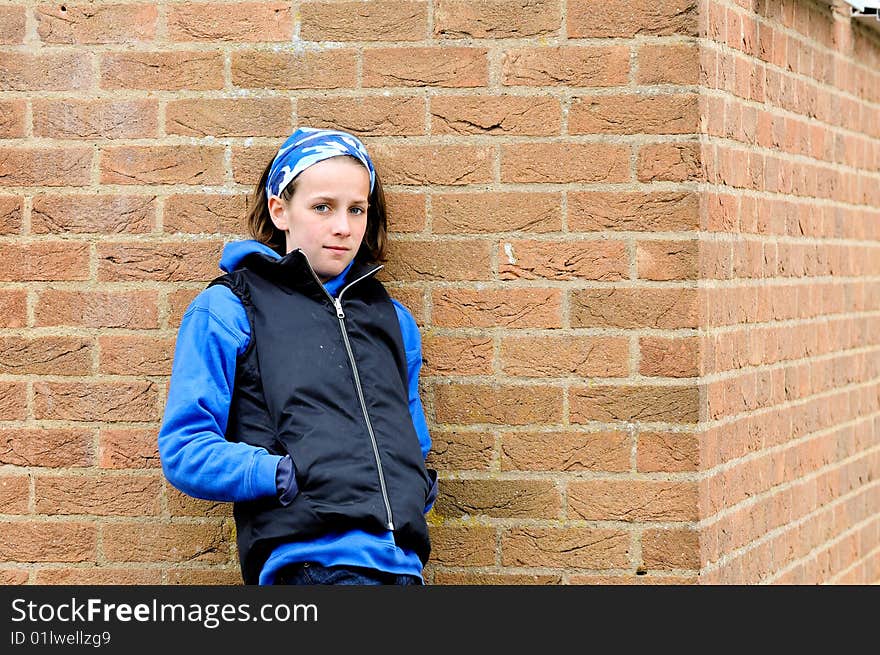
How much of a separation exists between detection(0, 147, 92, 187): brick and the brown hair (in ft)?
1.57

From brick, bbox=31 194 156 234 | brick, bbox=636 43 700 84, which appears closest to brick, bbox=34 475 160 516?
brick, bbox=31 194 156 234

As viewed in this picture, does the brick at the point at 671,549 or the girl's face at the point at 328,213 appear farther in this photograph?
the brick at the point at 671,549

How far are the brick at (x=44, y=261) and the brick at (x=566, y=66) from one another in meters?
1.24

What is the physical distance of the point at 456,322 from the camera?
142 inches

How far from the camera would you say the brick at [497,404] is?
3578 millimetres

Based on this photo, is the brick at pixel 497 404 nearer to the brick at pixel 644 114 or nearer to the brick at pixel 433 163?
the brick at pixel 433 163

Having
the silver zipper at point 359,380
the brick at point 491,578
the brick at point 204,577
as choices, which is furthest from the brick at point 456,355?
the brick at point 204,577

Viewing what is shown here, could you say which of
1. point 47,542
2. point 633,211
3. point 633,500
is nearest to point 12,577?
point 47,542

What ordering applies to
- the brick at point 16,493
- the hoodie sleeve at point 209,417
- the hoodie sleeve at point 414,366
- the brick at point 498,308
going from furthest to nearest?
the brick at point 16,493
the brick at point 498,308
the hoodie sleeve at point 414,366
the hoodie sleeve at point 209,417

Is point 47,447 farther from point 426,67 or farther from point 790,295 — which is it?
point 790,295

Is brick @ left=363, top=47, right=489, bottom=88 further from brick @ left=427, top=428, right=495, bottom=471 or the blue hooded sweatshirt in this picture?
brick @ left=427, top=428, right=495, bottom=471

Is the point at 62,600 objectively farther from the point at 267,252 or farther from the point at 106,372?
the point at 267,252

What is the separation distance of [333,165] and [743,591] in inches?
61.7

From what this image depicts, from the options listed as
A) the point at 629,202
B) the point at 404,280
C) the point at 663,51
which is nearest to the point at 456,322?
the point at 404,280
